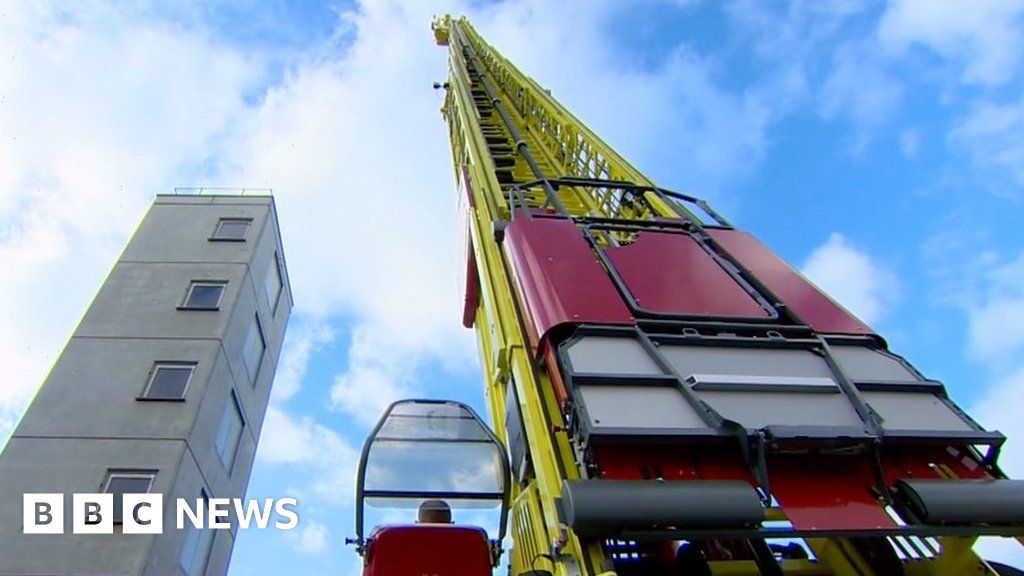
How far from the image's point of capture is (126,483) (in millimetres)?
9844

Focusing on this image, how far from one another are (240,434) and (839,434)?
12.2 meters

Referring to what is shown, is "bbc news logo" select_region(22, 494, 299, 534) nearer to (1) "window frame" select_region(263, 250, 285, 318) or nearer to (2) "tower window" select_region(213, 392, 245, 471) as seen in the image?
(2) "tower window" select_region(213, 392, 245, 471)

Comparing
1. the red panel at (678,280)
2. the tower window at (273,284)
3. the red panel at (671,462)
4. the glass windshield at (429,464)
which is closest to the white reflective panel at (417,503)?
the glass windshield at (429,464)

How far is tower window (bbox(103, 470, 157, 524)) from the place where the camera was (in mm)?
9711

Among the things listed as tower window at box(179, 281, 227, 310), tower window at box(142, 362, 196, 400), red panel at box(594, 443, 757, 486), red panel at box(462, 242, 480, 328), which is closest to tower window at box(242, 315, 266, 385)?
tower window at box(179, 281, 227, 310)

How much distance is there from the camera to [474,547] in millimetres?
3547

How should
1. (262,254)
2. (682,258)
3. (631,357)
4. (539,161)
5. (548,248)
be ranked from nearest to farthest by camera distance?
(631,357), (548,248), (682,258), (539,161), (262,254)

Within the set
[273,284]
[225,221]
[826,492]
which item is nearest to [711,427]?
[826,492]

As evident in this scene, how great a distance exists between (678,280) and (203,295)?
428 inches

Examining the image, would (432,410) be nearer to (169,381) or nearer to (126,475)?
(126,475)

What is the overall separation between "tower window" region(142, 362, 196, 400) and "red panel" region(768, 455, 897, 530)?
10.2 metres

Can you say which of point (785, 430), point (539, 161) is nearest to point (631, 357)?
point (785, 430)

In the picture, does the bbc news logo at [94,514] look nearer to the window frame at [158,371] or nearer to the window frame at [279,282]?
the window frame at [158,371]

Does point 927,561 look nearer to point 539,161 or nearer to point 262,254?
point 539,161
